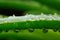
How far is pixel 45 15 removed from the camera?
2.57 metres

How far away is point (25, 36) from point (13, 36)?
133 mm

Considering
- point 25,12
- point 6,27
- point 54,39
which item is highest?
point 25,12

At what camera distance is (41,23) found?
227 centimetres

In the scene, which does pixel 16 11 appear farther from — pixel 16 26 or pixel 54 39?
pixel 54 39

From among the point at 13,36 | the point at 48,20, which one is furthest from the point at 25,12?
the point at 13,36

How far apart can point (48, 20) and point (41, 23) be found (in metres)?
0.12

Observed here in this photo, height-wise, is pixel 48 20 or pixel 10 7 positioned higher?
pixel 10 7

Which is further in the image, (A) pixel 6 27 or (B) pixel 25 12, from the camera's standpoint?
(B) pixel 25 12

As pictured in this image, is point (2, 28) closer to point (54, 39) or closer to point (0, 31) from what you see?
point (0, 31)

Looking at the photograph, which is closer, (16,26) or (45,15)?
(16,26)

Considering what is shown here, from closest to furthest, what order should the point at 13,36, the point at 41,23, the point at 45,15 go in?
the point at 13,36
the point at 41,23
the point at 45,15

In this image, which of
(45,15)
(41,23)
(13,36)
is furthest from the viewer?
(45,15)

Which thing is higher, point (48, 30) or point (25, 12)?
point (25, 12)

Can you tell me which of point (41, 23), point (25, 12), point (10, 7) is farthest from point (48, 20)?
point (10, 7)
